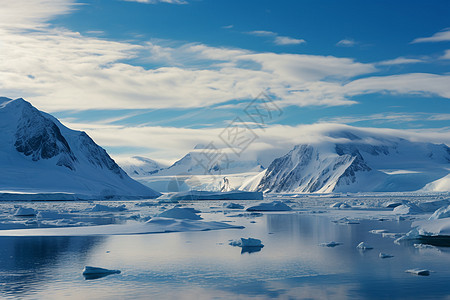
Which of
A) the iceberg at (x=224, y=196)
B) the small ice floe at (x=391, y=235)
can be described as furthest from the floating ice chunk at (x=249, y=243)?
the iceberg at (x=224, y=196)

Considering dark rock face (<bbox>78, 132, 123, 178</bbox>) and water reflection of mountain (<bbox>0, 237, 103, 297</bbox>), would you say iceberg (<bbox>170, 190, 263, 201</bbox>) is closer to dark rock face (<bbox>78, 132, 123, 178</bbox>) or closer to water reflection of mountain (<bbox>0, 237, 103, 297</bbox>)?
dark rock face (<bbox>78, 132, 123, 178</bbox>)

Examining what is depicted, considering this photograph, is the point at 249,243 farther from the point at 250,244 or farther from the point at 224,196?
the point at 224,196

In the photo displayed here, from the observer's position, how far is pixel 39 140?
150 m

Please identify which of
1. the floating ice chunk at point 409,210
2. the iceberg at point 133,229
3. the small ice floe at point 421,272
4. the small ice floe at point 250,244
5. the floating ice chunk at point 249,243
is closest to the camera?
the small ice floe at point 421,272

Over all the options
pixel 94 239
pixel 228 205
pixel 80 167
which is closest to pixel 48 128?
pixel 80 167

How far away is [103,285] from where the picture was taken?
14781mm

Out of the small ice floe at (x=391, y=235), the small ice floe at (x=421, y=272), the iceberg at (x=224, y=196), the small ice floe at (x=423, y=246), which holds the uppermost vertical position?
the iceberg at (x=224, y=196)

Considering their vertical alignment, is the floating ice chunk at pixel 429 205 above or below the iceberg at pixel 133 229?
above

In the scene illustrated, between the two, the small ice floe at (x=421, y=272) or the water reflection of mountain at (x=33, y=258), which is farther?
the small ice floe at (x=421, y=272)

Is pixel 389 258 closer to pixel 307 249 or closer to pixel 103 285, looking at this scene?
pixel 307 249

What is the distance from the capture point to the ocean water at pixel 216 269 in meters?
13.8

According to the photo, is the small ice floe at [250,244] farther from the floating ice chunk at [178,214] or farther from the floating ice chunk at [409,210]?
the floating ice chunk at [409,210]

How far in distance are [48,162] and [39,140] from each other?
741 centimetres

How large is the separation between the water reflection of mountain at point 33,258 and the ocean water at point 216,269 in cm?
3
